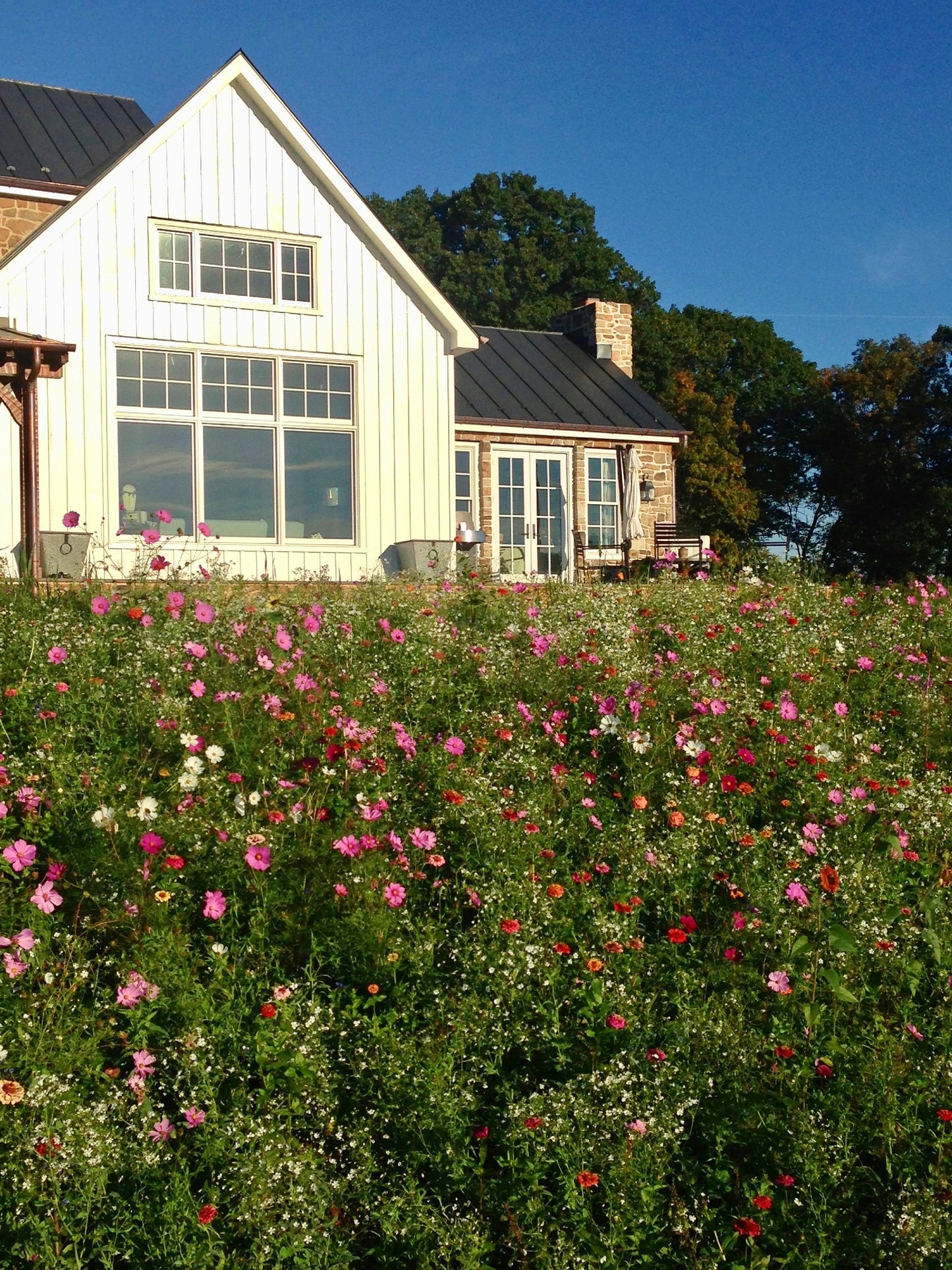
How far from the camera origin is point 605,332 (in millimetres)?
24375

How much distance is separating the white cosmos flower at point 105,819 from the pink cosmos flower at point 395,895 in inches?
39.1

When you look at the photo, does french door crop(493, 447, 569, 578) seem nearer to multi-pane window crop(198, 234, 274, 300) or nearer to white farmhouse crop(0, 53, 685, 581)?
white farmhouse crop(0, 53, 685, 581)

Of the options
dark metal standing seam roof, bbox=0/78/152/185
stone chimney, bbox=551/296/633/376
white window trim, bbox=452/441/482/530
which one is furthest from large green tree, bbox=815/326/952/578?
dark metal standing seam roof, bbox=0/78/152/185

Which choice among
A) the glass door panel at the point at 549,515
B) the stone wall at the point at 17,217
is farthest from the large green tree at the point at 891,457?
the stone wall at the point at 17,217

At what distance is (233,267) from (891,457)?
24864 mm

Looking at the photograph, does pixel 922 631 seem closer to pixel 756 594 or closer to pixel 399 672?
pixel 756 594

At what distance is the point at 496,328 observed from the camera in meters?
24.1

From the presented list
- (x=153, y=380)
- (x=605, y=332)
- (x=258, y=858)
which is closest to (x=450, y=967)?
(x=258, y=858)

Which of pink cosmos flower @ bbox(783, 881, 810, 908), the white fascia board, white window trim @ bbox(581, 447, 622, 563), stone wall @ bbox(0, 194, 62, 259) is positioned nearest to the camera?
pink cosmos flower @ bbox(783, 881, 810, 908)

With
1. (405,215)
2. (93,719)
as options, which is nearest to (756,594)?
(93,719)

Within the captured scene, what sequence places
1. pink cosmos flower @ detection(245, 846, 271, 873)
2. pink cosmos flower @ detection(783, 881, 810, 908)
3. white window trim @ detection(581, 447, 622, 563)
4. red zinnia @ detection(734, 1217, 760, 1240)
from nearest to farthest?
1. red zinnia @ detection(734, 1217, 760, 1240)
2. pink cosmos flower @ detection(245, 846, 271, 873)
3. pink cosmos flower @ detection(783, 881, 810, 908)
4. white window trim @ detection(581, 447, 622, 563)

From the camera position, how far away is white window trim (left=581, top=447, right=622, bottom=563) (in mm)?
21203

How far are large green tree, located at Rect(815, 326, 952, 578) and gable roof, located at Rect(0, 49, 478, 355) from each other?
813 inches

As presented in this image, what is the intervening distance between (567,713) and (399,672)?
911 millimetres
